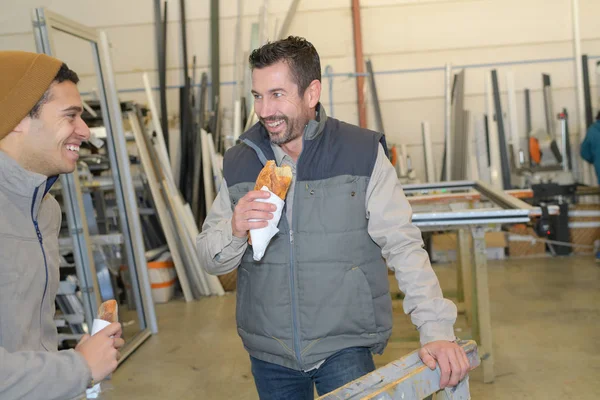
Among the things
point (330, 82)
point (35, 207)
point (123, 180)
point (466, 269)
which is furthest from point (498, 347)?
point (330, 82)

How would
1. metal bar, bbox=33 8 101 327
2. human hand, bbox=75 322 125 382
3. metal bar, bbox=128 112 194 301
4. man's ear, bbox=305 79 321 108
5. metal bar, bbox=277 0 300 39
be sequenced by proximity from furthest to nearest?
metal bar, bbox=277 0 300 39 < metal bar, bbox=128 112 194 301 < metal bar, bbox=33 8 101 327 < man's ear, bbox=305 79 321 108 < human hand, bbox=75 322 125 382

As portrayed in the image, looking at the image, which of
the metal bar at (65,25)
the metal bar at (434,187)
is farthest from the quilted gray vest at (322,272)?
the metal bar at (434,187)

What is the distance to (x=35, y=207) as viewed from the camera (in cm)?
159

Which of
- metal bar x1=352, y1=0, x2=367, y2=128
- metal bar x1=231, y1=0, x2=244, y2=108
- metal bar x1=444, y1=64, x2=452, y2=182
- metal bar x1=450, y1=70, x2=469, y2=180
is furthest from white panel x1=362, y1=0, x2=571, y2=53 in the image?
metal bar x1=231, y1=0, x2=244, y2=108

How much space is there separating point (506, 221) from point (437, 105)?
11.4ft

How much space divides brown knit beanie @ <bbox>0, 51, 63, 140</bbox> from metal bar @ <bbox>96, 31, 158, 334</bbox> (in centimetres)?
294

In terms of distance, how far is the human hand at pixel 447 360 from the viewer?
1.40 metres

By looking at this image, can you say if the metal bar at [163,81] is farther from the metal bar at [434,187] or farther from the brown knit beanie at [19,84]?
the brown knit beanie at [19,84]

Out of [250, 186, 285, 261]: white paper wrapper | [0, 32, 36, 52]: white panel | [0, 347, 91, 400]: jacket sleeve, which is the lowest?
[0, 347, 91, 400]: jacket sleeve

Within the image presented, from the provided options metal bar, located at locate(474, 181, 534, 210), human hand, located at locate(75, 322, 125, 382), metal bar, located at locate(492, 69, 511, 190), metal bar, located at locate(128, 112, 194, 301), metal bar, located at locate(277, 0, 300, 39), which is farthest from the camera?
metal bar, located at locate(492, 69, 511, 190)

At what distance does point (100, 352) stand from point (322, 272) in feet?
2.24

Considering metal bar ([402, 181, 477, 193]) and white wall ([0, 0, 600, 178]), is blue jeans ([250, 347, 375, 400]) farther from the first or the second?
white wall ([0, 0, 600, 178])

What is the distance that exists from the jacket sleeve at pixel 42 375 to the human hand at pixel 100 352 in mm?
23

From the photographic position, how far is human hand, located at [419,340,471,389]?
1398 millimetres
